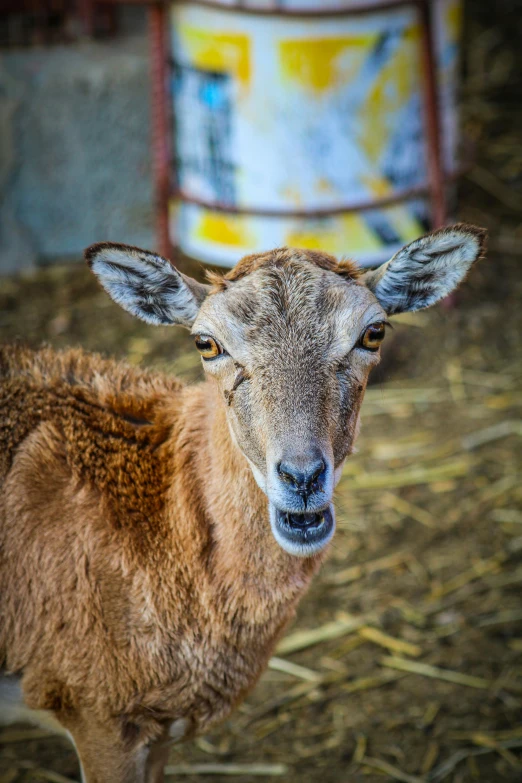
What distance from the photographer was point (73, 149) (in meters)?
9.43

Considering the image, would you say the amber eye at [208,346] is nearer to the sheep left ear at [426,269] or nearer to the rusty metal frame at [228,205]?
the sheep left ear at [426,269]

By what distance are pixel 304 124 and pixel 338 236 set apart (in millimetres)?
1074

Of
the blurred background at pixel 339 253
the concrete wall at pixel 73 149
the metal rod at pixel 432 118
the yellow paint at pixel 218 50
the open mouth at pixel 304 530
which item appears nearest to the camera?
the open mouth at pixel 304 530

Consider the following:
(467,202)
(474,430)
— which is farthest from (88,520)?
(467,202)

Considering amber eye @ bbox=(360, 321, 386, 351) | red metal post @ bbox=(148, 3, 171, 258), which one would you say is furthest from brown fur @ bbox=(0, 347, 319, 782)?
red metal post @ bbox=(148, 3, 171, 258)

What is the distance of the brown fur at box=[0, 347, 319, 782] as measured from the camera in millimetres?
4059

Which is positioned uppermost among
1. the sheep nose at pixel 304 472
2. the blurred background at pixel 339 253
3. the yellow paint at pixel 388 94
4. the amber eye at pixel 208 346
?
the amber eye at pixel 208 346

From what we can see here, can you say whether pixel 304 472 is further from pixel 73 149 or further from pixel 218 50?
pixel 73 149

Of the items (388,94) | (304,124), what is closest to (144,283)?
(304,124)

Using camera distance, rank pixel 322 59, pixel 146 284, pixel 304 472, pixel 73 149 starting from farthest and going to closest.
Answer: pixel 73 149, pixel 322 59, pixel 146 284, pixel 304 472

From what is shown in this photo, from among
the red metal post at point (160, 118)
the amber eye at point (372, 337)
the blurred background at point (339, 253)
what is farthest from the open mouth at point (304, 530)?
the red metal post at point (160, 118)

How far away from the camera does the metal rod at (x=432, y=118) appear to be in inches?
319

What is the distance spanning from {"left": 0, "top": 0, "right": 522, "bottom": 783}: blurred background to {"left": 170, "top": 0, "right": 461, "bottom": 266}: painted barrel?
0.07 ft

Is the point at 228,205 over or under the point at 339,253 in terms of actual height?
over
